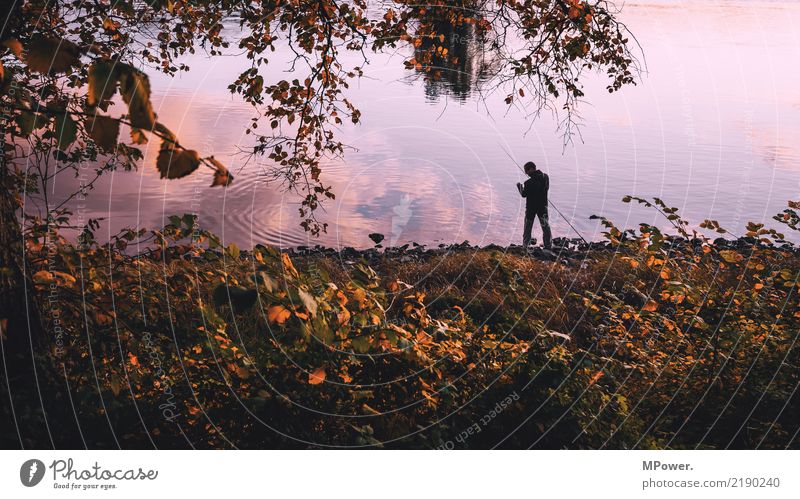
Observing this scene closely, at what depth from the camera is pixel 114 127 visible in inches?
98.4

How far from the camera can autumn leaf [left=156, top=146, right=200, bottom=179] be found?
227cm

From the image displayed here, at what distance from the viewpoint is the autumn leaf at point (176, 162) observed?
2266 millimetres

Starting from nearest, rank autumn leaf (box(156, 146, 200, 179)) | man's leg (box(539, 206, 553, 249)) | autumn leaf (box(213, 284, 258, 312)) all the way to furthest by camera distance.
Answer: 1. autumn leaf (box(156, 146, 200, 179))
2. autumn leaf (box(213, 284, 258, 312))
3. man's leg (box(539, 206, 553, 249))

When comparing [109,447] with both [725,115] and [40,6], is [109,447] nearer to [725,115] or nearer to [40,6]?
[40,6]

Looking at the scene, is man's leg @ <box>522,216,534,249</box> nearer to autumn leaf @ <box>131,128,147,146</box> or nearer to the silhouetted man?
the silhouetted man

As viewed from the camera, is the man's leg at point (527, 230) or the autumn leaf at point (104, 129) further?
the man's leg at point (527, 230)

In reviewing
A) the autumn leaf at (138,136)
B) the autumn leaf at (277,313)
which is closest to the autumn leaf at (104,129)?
the autumn leaf at (138,136)

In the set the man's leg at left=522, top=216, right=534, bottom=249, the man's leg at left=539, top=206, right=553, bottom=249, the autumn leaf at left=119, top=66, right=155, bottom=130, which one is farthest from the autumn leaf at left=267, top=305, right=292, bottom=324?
the man's leg at left=539, top=206, right=553, bottom=249

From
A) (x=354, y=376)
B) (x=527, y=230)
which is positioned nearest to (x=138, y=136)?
(x=354, y=376)

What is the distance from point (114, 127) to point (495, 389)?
3.22 meters

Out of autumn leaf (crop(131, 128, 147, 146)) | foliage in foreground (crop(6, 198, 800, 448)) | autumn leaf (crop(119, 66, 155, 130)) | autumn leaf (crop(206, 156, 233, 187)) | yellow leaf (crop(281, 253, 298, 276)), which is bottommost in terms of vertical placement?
foliage in foreground (crop(6, 198, 800, 448))

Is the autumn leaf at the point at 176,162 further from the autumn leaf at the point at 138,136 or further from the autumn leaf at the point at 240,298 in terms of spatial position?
the autumn leaf at the point at 240,298
